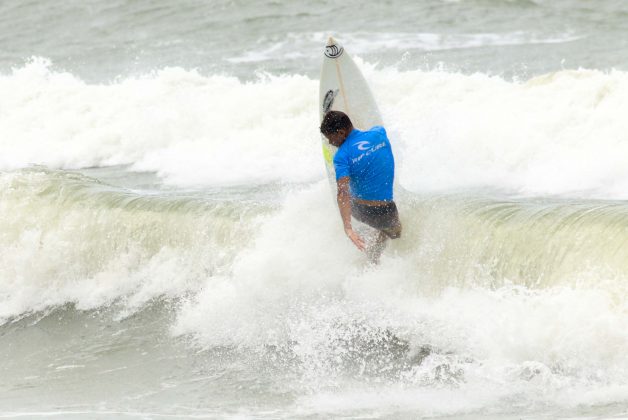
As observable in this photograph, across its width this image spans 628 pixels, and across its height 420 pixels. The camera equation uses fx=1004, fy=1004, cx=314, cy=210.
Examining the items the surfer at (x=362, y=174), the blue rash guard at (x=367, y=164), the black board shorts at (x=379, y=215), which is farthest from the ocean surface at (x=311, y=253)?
the blue rash guard at (x=367, y=164)

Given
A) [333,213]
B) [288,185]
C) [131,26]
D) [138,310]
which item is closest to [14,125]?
[131,26]

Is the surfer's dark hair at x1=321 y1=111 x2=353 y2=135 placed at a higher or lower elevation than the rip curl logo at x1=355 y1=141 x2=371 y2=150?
higher

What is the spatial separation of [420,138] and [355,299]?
5117 millimetres

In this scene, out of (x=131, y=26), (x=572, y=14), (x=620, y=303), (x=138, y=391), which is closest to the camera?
(x=620, y=303)

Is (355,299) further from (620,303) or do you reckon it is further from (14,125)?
(14,125)

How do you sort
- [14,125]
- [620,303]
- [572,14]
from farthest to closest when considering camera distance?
[572,14] < [14,125] < [620,303]

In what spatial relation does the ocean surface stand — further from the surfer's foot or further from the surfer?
the surfer

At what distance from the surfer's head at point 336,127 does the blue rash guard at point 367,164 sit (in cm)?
6

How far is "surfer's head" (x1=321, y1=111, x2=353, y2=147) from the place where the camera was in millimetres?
7578

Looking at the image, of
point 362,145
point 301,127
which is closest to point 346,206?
point 362,145

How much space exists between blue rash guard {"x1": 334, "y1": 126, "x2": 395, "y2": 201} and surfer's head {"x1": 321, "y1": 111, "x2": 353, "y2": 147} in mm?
64

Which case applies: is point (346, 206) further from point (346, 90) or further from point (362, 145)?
point (346, 90)

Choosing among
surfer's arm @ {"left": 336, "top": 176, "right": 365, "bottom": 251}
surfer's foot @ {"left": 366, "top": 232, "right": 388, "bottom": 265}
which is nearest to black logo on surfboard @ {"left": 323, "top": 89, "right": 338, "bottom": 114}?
surfer's foot @ {"left": 366, "top": 232, "right": 388, "bottom": 265}

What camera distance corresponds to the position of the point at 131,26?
80.4ft
